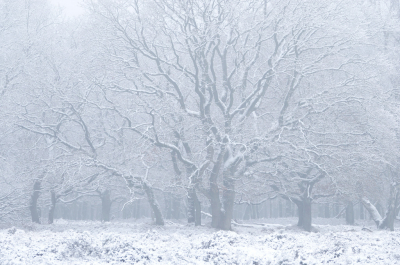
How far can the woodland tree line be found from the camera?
19.9 m

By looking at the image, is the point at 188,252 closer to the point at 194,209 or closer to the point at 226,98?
the point at 226,98

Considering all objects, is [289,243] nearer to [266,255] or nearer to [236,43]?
[266,255]

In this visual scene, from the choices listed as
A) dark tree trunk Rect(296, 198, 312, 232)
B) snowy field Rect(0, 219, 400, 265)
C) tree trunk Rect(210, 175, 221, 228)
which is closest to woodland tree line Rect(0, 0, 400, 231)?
tree trunk Rect(210, 175, 221, 228)

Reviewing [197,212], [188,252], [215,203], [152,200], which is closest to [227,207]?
[215,203]

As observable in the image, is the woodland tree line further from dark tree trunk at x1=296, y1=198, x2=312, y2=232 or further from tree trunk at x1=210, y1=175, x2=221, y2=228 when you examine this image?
dark tree trunk at x1=296, y1=198, x2=312, y2=232

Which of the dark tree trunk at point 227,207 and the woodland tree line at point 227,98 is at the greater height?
the woodland tree line at point 227,98

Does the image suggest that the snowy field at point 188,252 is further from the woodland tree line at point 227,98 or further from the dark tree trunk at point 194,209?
the dark tree trunk at point 194,209

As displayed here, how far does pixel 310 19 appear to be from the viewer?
19.3m

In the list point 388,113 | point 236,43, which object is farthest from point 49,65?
point 388,113

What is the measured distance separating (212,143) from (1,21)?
49.3ft

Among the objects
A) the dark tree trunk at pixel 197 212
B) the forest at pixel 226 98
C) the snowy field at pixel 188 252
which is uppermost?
the forest at pixel 226 98

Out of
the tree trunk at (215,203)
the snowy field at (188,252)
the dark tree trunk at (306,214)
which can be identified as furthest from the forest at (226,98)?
the snowy field at (188,252)

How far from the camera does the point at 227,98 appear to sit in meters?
23.1

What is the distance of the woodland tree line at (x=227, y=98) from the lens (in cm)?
1992
